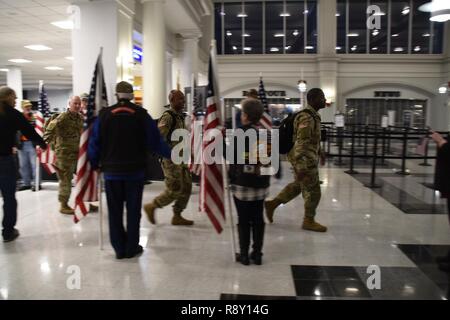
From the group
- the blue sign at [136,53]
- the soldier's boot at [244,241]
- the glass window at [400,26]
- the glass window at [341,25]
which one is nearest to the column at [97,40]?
the blue sign at [136,53]

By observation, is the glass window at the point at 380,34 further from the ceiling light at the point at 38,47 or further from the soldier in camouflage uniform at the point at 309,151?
the soldier in camouflage uniform at the point at 309,151

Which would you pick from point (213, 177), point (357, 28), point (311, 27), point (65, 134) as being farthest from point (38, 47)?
point (357, 28)

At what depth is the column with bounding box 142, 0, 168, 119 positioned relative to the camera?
9.20m

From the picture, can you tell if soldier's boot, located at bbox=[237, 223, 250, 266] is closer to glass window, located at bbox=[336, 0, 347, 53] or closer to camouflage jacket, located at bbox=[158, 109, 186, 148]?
camouflage jacket, located at bbox=[158, 109, 186, 148]

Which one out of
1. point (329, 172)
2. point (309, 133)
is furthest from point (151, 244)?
point (329, 172)

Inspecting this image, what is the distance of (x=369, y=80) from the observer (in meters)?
22.9

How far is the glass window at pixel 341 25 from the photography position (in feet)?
77.6

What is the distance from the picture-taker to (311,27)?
24047 mm

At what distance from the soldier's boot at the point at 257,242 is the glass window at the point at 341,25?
2184 cm

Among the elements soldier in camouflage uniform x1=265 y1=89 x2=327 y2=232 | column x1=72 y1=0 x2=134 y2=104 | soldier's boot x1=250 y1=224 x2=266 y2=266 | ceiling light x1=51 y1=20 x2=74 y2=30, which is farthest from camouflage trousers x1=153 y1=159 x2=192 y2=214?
ceiling light x1=51 y1=20 x2=74 y2=30

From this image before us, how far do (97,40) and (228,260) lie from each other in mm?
5681

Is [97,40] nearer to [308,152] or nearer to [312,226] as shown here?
[308,152]

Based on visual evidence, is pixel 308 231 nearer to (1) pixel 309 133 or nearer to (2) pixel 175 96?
(1) pixel 309 133

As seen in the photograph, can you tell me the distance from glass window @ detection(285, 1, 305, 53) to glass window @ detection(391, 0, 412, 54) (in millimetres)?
5179
